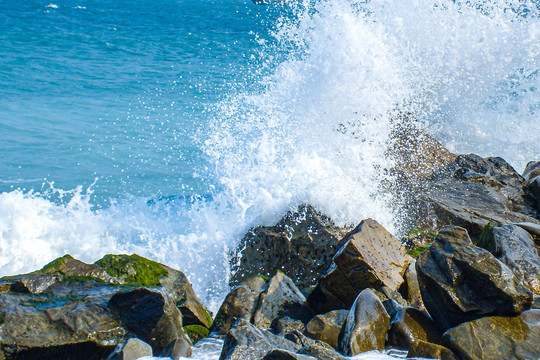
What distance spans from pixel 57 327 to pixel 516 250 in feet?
10.5

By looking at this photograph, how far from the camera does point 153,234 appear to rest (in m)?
6.27

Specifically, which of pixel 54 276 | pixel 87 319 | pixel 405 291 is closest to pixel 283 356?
pixel 87 319

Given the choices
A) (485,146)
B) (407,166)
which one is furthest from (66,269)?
(485,146)

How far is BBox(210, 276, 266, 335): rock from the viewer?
385 cm

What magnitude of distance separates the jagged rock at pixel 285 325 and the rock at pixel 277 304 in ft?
0.21

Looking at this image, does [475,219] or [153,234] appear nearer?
[475,219]

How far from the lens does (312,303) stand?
4016 mm

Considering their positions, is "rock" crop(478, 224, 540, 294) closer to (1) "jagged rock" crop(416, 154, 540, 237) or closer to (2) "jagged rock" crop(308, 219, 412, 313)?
(2) "jagged rock" crop(308, 219, 412, 313)

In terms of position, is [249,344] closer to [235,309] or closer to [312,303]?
[235,309]

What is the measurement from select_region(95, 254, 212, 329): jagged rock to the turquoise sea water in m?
0.81

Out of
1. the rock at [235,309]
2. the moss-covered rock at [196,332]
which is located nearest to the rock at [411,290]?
the rock at [235,309]

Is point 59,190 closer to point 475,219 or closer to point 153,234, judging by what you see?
point 153,234

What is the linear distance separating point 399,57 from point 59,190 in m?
6.14

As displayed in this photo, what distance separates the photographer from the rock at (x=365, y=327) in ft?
10.4
